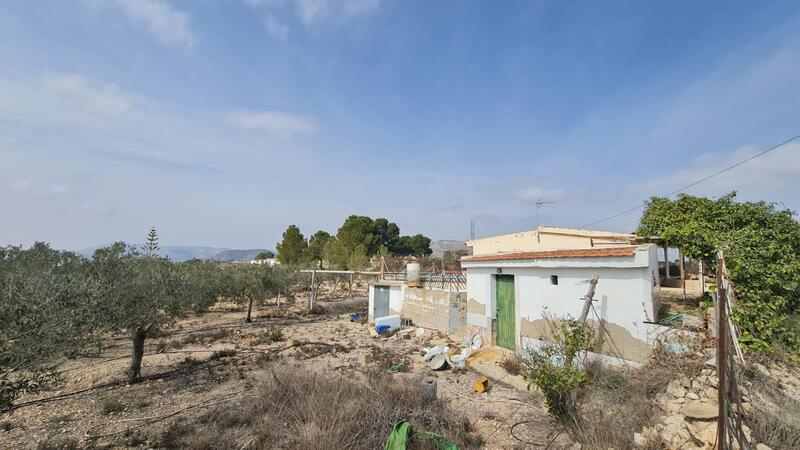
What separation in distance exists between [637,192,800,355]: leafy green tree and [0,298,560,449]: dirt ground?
14.2ft

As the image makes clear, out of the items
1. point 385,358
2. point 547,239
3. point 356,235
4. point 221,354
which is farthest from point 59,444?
point 356,235

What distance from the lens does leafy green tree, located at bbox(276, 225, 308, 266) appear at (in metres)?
41.8

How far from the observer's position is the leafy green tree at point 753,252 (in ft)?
21.0

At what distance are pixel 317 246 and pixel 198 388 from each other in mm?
39219

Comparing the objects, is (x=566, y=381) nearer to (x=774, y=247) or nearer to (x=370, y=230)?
(x=774, y=247)

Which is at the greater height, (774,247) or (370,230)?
(370,230)

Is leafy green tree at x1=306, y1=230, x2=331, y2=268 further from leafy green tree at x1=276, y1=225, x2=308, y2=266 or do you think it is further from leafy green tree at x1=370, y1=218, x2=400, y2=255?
leafy green tree at x1=370, y1=218, x2=400, y2=255

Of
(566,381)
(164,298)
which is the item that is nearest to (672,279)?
(566,381)

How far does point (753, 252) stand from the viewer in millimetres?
7129

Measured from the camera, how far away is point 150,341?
1316 cm

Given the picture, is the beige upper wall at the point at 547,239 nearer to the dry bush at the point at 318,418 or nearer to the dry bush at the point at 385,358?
the dry bush at the point at 385,358

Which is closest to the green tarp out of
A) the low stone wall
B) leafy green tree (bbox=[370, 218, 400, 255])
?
the low stone wall

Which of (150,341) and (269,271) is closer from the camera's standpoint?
(150,341)

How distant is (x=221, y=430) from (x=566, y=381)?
→ 18.4ft
